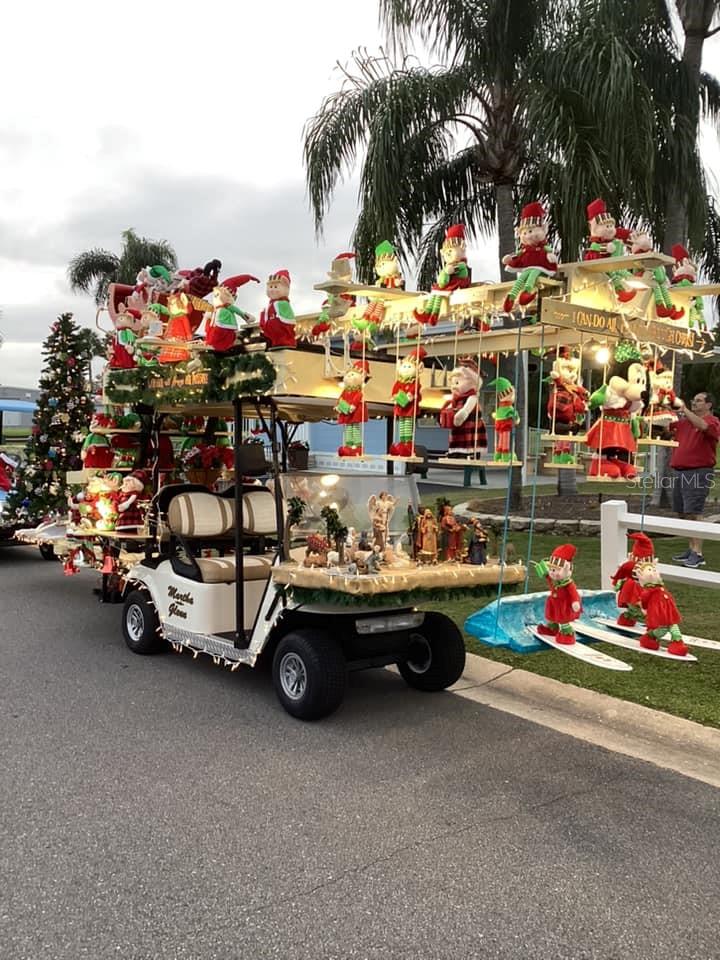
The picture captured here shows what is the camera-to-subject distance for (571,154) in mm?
9914

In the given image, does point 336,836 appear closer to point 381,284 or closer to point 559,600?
point 559,600

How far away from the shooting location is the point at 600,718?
478 cm

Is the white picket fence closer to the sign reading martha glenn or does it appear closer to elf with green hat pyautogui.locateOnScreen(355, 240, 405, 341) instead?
the sign reading martha glenn

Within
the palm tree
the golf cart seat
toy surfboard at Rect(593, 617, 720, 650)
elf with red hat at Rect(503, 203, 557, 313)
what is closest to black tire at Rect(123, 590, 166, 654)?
the golf cart seat

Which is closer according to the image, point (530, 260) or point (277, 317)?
point (530, 260)

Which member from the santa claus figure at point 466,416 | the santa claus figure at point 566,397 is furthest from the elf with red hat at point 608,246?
the santa claus figure at point 466,416

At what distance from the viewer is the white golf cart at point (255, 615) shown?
4.71 metres

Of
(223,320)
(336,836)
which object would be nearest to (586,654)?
(336,836)

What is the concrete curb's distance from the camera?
4.23 m

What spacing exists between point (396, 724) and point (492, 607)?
3.01 ft

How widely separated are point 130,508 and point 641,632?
14.2ft

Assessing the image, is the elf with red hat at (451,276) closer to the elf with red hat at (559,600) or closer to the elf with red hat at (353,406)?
the elf with red hat at (353,406)

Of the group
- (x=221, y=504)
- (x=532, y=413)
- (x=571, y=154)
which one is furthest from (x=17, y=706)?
(x=532, y=413)

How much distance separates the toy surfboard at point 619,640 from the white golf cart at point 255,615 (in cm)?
81
